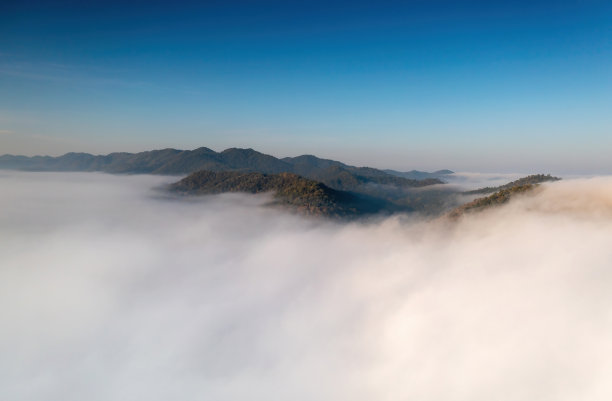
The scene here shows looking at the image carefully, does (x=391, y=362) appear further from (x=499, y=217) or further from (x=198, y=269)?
(x=198, y=269)

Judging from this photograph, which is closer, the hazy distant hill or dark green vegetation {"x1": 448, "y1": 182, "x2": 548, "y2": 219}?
dark green vegetation {"x1": 448, "y1": 182, "x2": 548, "y2": 219}

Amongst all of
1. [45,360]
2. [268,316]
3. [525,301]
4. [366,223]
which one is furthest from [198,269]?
[525,301]

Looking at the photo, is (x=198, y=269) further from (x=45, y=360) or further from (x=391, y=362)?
(x=391, y=362)

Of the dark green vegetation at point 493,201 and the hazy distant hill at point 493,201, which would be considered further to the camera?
the hazy distant hill at point 493,201

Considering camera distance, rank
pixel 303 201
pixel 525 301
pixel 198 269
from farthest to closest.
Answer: pixel 303 201
pixel 198 269
pixel 525 301

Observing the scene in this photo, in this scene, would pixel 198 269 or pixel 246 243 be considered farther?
pixel 246 243

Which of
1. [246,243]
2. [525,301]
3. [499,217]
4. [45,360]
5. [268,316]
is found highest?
[499,217]

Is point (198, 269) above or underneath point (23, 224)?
underneath

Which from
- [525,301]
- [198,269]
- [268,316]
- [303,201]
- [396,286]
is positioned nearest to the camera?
[525,301]

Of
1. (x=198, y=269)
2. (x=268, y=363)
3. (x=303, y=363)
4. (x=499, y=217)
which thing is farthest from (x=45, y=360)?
(x=499, y=217)
